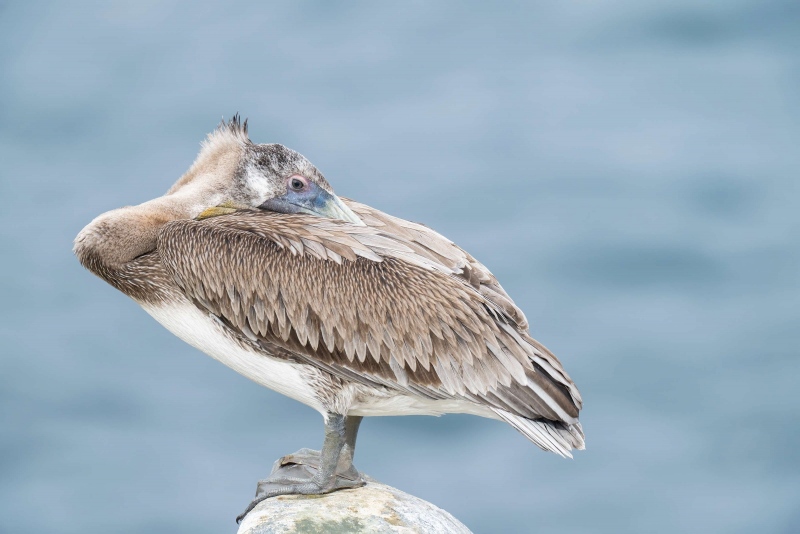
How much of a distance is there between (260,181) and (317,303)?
0.70m

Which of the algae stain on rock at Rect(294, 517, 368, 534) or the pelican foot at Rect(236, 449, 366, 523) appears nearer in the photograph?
the algae stain on rock at Rect(294, 517, 368, 534)

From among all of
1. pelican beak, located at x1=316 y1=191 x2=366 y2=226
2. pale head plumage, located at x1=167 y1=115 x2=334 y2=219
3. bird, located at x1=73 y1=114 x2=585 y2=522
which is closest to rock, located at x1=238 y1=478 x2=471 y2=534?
bird, located at x1=73 y1=114 x2=585 y2=522

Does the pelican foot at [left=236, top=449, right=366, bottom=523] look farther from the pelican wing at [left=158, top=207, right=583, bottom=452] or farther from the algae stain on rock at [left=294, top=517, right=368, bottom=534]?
the pelican wing at [left=158, top=207, right=583, bottom=452]

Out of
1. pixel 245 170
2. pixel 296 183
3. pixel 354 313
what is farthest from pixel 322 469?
pixel 245 170

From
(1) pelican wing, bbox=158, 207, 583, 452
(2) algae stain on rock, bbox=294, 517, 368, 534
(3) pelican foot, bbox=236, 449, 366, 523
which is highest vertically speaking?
(1) pelican wing, bbox=158, 207, 583, 452

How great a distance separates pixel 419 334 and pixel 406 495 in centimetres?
98

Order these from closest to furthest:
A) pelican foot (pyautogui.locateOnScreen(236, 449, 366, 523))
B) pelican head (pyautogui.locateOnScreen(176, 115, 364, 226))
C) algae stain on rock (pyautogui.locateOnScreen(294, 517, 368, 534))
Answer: algae stain on rock (pyautogui.locateOnScreen(294, 517, 368, 534)), pelican head (pyautogui.locateOnScreen(176, 115, 364, 226)), pelican foot (pyautogui.locateOnScreen(236, 449, 366, 523))

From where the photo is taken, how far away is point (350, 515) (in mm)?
8844

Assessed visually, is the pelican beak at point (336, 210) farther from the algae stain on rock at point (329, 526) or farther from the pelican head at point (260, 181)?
the algae stain on rock at point (329, 526)

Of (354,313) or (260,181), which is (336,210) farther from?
(354,313)

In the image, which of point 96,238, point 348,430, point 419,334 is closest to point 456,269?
point 419,334

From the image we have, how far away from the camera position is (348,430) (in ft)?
31.1

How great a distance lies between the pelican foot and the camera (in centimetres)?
907

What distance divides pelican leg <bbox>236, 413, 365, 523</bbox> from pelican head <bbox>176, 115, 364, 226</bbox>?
1056 millimetres
